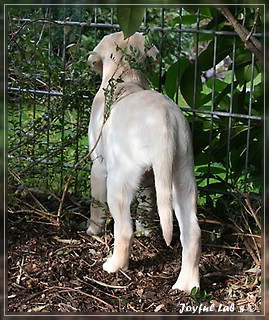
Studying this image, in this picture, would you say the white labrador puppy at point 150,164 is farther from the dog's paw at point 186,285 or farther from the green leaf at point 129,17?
the green leaf at point 129,17

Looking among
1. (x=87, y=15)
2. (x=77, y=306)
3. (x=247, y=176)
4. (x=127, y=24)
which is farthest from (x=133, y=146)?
(x=87, y=15)

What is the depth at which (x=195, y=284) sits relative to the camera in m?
2.92

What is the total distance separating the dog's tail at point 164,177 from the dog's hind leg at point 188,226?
0.19 m

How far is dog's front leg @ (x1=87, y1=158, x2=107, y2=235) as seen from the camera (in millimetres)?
3381

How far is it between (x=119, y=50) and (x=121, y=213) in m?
0.94

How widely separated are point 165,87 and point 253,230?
1001 millimetres

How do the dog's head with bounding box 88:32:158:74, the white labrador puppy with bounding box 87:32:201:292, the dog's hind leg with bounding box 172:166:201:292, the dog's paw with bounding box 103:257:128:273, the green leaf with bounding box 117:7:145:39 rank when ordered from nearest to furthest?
the green leaf with bounding box 117:7:145:39 < the white labrador puppy with bounding box 87:32:201:292 < the dog's hind leg with bounding box 172:166:201:292 < the dog's paw with bounding box 103:257:128:273 < the dog's head with bounding box 88:32:158:74

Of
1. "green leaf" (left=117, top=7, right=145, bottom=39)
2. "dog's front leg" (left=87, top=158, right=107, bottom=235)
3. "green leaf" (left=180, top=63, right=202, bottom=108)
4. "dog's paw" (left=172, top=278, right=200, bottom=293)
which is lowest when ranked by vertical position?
"dog's paw" (left=172, top=278, right=200, bottom=293)

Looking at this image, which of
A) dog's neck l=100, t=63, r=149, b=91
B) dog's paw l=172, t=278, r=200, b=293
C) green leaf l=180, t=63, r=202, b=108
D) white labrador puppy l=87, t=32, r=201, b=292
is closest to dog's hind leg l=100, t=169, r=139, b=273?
white labrador puppy l=87, t=32, r=201, b=292

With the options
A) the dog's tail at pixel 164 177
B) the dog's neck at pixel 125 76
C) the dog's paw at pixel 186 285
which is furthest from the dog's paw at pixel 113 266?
the dog's neck at pixel 125 76

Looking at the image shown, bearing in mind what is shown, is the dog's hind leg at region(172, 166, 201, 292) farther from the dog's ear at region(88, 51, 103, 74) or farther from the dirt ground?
the dog's ear at region(88, 51, 103, 74)

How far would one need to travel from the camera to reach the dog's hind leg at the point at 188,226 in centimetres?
287

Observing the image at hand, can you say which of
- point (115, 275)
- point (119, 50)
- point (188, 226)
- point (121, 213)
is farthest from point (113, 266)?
point (119, 50)

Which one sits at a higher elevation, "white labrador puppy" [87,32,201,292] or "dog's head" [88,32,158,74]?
"dog's head" [88,32,158,74]
